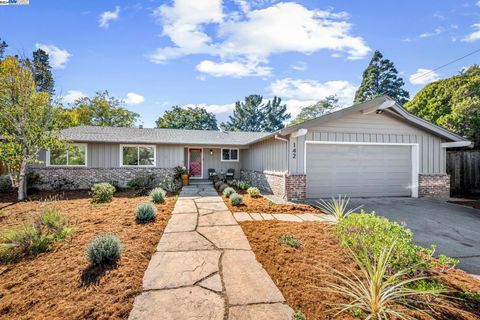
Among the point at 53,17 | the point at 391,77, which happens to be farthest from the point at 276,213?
the point at 391,77

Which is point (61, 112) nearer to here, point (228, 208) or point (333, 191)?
point (228, 208)

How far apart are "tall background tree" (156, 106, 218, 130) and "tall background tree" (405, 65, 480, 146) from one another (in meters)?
27.4

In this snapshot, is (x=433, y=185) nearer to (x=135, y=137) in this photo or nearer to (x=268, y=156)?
(x=268, y=156)

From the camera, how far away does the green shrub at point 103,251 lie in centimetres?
294

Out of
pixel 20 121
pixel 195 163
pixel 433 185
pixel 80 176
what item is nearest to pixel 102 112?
pixel 195 163

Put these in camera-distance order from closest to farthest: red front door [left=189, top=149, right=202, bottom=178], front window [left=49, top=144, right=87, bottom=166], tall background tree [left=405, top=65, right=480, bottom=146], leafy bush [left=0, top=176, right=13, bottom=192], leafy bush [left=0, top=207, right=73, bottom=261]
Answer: leafy bush [left=0, top=207, right=73, bottom=261] → leafy bush [left=0, top=176, right=13, bottom=192] → tall background tree [left=405, top=65, right=480, bottom=146] → front window [left=49, top=144, right=87, bottom=166] → red front door [left=189, top=149, right=202, bottom=178]

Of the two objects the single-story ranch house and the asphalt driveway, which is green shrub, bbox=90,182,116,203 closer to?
the single-story ranch house

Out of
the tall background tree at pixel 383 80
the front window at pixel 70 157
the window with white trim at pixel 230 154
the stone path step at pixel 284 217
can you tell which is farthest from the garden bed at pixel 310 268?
the tall background tree at pixel 383 80

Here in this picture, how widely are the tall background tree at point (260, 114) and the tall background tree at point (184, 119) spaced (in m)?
7.80

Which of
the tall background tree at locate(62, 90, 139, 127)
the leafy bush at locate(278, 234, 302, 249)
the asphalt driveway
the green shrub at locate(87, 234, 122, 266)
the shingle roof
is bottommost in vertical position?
the asphalt driveway

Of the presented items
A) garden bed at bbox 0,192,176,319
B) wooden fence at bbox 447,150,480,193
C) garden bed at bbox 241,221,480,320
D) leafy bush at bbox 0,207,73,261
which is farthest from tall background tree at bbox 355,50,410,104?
leafy bush at bbox 0,207,73,261

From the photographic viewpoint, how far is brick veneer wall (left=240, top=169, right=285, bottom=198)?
832cm

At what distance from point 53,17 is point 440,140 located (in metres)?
15.3

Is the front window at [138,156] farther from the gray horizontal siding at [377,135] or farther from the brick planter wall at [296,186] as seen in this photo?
the gray horizontal siding at [377,135]
